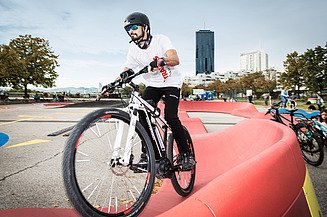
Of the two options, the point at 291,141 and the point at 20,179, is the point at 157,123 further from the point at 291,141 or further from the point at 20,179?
the point at 20,179

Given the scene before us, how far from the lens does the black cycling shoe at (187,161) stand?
342 cm

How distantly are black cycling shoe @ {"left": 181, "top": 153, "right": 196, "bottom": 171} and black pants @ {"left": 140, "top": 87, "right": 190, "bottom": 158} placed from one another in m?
0.08

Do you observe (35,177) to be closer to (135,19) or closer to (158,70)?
(158,70)

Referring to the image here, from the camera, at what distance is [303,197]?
90.4 inches

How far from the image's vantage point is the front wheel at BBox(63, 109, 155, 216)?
196 cm

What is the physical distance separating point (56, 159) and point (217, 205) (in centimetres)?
467

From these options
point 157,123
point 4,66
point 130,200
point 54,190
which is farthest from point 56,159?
point 4,66

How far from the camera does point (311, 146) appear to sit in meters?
5.93

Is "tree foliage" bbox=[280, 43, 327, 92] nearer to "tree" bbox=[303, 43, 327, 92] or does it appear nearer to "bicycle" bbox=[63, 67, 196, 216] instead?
"tree" bbox=[303, 43, 327, 92]

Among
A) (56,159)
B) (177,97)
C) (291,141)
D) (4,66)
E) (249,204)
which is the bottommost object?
(56,159)

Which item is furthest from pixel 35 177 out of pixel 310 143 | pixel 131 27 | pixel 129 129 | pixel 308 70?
pixel 308 70

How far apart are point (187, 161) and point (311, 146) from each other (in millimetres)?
3780

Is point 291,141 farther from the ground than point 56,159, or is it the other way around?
point 291,141

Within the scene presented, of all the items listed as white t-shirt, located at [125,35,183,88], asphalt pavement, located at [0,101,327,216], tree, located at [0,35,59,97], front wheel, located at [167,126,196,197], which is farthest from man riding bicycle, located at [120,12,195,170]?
tree, located at [0,35,59,97]
